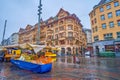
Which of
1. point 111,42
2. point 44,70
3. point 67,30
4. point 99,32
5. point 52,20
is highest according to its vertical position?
point 52,20

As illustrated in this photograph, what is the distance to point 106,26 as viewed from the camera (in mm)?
39719

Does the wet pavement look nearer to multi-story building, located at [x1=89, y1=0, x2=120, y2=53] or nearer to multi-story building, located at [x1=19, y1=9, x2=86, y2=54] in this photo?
multi-story building, located at [x1=89, y1=0, x2=120, y2=53]

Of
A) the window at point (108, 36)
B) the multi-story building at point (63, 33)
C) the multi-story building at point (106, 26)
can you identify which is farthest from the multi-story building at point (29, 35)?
the window at point (108, 36)

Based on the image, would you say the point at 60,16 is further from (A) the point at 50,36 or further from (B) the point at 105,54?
(B) the point at 105,54

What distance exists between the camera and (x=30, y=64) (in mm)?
12891

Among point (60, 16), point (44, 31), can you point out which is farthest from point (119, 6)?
point (44, 31)

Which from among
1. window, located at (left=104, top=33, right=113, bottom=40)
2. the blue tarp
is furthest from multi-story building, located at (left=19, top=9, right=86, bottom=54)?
the blue tarp

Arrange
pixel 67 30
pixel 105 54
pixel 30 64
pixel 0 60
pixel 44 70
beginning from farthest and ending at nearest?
pixel 67 30 < pixel 105 54 < pixel 0 60 < pixel 30 64 < pixel 44 70

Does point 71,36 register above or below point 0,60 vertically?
above

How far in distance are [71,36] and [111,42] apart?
2327 centimetres

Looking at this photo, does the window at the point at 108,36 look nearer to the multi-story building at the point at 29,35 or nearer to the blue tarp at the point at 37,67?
the blue tarp at the point at 37,67

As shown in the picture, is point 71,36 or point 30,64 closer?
point 30,64

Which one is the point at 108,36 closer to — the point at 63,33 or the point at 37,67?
the point at 63,33

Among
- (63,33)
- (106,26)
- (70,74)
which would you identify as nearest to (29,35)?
(63,33)
